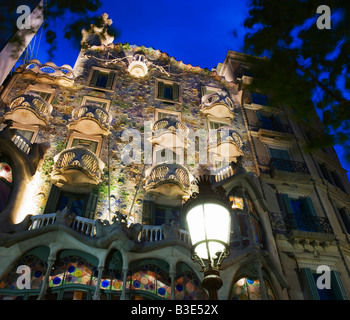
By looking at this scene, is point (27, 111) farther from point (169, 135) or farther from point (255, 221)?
point (255, 221)

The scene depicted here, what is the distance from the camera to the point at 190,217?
5500 millimetres

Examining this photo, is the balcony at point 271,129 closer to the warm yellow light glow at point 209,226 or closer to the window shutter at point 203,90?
the window shutter at point 203,90

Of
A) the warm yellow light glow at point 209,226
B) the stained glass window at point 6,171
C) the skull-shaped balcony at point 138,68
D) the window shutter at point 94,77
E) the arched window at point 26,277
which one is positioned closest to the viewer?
the warm yellow light glow at point 209,226

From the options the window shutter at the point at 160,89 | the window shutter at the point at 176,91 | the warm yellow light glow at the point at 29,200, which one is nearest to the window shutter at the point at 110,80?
the window shutter at the point at 160,89

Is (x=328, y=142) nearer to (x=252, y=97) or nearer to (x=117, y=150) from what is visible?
(x=117, y=150)

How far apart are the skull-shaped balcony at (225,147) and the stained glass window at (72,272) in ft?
29.4

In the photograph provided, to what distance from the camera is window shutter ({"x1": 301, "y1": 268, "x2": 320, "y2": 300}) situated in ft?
43.3

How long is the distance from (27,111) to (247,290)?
1252 centimetres

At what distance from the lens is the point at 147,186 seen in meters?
15.1

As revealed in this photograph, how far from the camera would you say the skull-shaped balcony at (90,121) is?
1662cm

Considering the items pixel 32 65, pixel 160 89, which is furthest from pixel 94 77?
pixel 160 89

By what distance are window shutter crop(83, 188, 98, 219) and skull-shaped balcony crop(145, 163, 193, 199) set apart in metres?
2.23

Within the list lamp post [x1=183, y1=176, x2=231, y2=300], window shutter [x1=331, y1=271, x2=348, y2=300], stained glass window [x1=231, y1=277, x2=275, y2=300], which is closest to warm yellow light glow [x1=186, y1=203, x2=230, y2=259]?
lamp post [x1=183, y1=176, x2=231, y2=300]

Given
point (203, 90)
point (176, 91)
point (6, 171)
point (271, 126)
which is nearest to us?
point (6, 171)
